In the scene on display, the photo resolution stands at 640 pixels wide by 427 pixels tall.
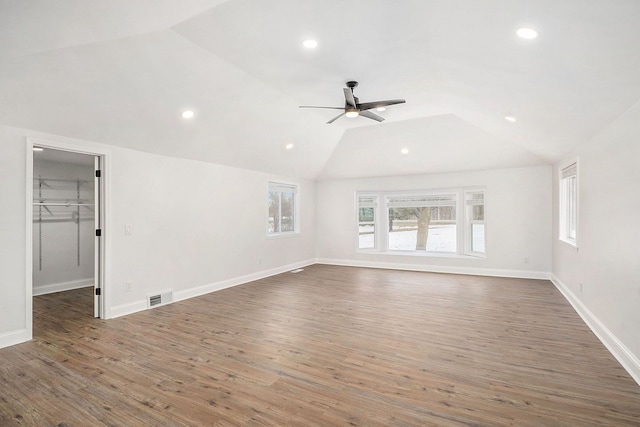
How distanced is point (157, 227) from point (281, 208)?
329 cm

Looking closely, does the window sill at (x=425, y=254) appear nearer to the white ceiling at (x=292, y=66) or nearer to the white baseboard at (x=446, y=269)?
the white baseboard at (x=446, y=269)

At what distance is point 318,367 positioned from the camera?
288 cm

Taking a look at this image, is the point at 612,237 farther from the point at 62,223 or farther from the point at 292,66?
the point at 62,223

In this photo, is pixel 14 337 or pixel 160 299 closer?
pixel 14 337

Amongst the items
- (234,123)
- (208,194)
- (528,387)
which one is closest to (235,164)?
(208,194)

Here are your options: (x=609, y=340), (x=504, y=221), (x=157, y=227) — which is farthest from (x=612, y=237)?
(x=157, y=227)

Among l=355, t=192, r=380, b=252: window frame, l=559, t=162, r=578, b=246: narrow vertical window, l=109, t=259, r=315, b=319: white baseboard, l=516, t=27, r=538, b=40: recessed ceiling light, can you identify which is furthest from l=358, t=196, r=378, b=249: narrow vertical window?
l=516, t=27, r=538, b=40: recessed ceiling light

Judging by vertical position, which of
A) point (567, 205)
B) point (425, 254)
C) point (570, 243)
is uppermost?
point (567, 205)

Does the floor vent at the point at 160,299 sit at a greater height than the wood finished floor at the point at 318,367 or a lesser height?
greater

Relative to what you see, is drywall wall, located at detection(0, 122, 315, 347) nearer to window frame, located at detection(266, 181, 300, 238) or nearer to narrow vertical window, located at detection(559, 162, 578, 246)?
window frame, located at detection(266, 181, 300, 238)

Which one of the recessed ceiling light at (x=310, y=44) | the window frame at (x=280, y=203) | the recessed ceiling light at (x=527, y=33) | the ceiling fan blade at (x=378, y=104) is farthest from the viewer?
the window frame at (x=280, y=203)

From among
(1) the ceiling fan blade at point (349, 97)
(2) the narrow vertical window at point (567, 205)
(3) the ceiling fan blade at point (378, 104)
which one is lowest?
(2) the narrow vertical window at point (567, 205)

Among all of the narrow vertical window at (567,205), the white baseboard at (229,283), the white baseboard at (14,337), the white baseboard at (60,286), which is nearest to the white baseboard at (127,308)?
the white baseboard at (229,283)

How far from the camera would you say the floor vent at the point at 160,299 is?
15.4 feet
